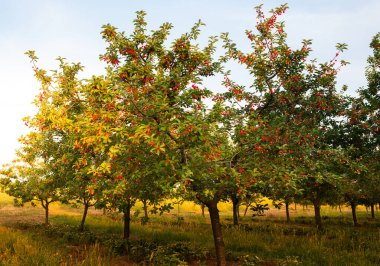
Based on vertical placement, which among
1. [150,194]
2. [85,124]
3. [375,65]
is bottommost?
[150,194]

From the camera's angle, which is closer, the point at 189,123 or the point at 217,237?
the point at 189,123

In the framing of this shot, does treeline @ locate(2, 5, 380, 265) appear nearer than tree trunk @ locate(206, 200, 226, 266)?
Yes

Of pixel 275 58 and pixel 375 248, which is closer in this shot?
pixel 275 58

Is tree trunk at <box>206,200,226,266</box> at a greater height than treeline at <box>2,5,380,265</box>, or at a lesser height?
lesser

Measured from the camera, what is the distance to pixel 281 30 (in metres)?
10.7

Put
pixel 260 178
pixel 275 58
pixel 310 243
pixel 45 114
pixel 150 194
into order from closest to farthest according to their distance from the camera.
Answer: pixel 45 114
pixel 260 178
pixel 150 194
pixel 275 58
pixel 310 243

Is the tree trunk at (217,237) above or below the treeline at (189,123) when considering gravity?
below

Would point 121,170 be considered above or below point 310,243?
above

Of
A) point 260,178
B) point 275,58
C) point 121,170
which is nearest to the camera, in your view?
point 121,170

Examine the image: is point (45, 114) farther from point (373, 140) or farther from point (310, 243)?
point (373, 140)

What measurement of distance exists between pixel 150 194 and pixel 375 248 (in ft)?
37.6

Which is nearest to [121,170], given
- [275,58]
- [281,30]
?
[275,58]

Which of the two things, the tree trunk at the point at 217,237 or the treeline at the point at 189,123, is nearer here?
the treeline at the point at 189,123

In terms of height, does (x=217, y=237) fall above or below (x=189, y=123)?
below
